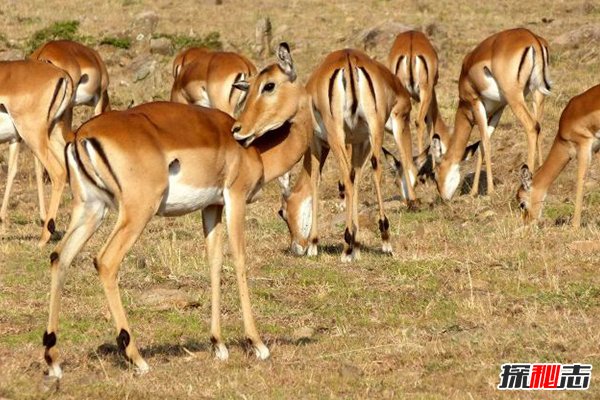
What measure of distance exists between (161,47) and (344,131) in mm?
12722

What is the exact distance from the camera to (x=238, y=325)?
7.51 m

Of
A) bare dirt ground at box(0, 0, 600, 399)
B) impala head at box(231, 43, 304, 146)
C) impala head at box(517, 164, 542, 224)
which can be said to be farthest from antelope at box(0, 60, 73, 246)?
impala head at box(517, 164, 542, 224)

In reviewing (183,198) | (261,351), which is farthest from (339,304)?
(183,198)

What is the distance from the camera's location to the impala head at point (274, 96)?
287 inches

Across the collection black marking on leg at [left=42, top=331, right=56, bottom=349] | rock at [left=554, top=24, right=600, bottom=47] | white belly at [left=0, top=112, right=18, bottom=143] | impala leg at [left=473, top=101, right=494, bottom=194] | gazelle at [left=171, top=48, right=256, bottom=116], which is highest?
black marking on leg at [left=42, top=331, right=56, bottom=349]

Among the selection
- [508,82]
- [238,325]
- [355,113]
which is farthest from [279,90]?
[508,82]

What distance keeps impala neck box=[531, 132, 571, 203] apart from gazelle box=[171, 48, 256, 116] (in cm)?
405

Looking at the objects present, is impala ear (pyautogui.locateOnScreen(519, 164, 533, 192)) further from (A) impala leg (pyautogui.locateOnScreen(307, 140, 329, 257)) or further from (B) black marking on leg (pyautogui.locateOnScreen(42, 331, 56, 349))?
(B) black marking on leg (pyautogui.locateOnScreen(42, 331, 56, 349))

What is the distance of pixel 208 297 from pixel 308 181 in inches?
102

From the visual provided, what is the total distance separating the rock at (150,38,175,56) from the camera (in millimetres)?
22344

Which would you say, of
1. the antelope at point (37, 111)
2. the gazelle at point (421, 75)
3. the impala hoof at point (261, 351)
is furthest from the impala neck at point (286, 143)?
the gazelle at point (421, 75)

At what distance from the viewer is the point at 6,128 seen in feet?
35.7

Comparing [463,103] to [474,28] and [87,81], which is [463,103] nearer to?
[87,81]

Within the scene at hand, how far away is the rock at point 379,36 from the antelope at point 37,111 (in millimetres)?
11708
